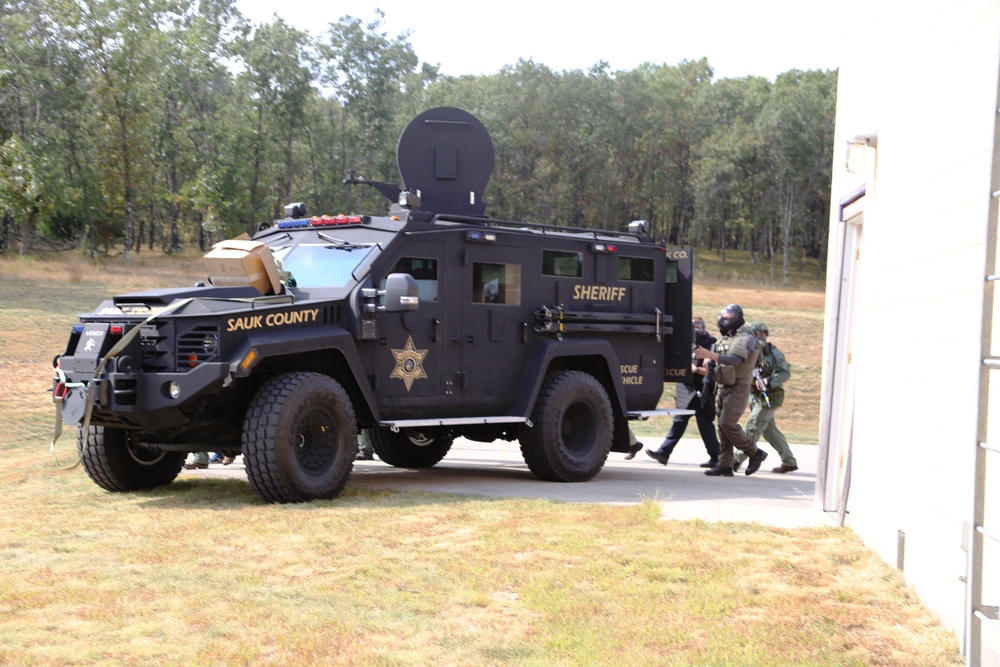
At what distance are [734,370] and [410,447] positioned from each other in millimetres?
3333

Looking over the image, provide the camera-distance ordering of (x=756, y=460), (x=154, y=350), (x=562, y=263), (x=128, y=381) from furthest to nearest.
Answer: (x=756, y=460)
(x=562, y=263)
(x=154, y=350)
(x=128, y=381)

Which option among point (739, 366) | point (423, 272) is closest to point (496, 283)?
point (423, 272)

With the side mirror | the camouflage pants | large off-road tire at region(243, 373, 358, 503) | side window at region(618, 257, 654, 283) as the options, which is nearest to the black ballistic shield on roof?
side window at region(618, 257, 654, 283)

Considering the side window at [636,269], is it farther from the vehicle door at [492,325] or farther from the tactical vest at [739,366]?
the vehicle door at [492,325]

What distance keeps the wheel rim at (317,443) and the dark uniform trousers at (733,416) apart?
4.39 meters

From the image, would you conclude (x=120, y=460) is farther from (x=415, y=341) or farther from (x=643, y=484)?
(x=643, y=484)

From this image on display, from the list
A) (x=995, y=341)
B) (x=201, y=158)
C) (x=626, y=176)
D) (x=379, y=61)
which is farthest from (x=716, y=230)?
(x=995, y=341)

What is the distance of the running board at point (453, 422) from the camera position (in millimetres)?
9727

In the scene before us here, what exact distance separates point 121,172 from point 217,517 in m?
42.3

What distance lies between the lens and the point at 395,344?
32.2 ft

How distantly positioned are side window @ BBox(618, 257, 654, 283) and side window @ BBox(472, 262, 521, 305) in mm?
1414

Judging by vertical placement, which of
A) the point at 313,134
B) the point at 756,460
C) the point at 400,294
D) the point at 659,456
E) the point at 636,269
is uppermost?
the point at 313,134

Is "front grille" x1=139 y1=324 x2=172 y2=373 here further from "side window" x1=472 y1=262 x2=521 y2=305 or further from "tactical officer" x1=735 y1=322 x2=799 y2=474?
"tactical officer" x1=735 y1=322 x2=799 y2=474

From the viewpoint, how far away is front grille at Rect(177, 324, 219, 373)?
8445 millimetres
